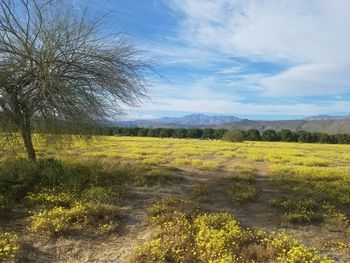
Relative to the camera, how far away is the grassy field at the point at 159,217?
8125 millimetres

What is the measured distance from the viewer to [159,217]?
1042 cm

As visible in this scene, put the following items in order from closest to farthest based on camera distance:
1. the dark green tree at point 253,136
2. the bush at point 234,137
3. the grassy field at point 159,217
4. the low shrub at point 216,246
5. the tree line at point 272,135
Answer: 1. the low shrub at point 216,246
2. the grassy field at point 159,217
3. the bush at point 234,137
4. the tree line at point 272,135
5. the dark green tree at point 253,136

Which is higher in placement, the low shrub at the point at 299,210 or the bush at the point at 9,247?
the bush at the point at 9,247

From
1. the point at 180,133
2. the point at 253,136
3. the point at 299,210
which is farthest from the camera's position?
the point at 180,133

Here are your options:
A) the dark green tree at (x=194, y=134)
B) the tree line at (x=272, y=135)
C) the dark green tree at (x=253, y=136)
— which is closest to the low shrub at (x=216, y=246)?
the tree line at (x=272, y=135)

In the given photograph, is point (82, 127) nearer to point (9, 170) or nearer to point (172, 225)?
point (9, 170)

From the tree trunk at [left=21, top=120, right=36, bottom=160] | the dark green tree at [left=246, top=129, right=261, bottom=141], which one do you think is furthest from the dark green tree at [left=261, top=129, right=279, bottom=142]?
the tree trunk at [left=21, top=120, right=36, bottom=160]

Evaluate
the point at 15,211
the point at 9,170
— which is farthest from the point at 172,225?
the point at 9,170

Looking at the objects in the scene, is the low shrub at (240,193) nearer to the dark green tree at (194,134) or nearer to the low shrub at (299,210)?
the low shrub at (299,210)

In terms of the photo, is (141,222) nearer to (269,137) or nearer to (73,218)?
(73,218)

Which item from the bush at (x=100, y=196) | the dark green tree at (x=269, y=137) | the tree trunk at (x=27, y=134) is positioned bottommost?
the dark green tree at (x=269, y=137)

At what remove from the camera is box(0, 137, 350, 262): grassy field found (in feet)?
26.7

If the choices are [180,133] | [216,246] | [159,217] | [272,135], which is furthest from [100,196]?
[180,133]

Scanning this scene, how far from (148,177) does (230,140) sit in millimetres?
57558
